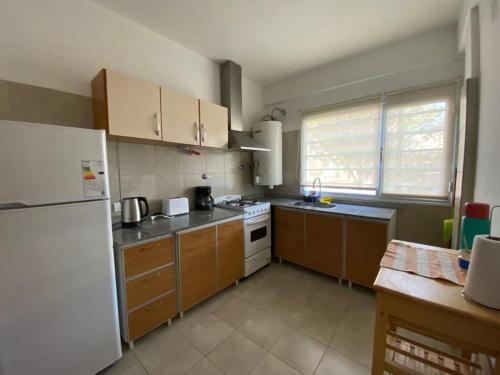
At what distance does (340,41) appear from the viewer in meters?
2.24

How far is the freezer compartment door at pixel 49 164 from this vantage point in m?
0.96

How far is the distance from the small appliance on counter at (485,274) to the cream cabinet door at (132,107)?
2072 mm

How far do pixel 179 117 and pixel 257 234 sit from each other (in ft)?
5.15

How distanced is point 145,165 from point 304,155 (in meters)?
2.19

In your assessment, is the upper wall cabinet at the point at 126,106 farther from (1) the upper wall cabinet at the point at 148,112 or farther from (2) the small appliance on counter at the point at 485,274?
(2) the small appliance on counter at the point at 485,274

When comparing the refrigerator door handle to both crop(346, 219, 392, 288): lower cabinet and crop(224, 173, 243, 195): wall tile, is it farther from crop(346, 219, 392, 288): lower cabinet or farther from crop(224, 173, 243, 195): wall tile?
crop(346, 219, 392, 288): lower cabinet

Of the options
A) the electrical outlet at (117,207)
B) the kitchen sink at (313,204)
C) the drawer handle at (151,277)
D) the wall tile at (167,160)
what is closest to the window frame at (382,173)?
the kitchen sink at (313,204)

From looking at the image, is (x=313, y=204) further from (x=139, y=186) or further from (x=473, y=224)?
(x=139, y=186)


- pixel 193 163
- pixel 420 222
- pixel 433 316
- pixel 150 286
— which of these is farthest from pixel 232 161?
pixel 433 316

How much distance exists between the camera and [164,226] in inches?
68.4

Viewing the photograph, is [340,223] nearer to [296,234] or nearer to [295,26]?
[296,234]

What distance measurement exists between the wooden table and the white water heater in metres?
2.08

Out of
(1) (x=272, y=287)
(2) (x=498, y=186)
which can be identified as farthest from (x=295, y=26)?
(1) (x=272, y=287)

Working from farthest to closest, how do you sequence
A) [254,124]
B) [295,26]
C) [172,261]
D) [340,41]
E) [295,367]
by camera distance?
[254,124]
[340,41]
[295,26]
[172,261]
[295,367]
